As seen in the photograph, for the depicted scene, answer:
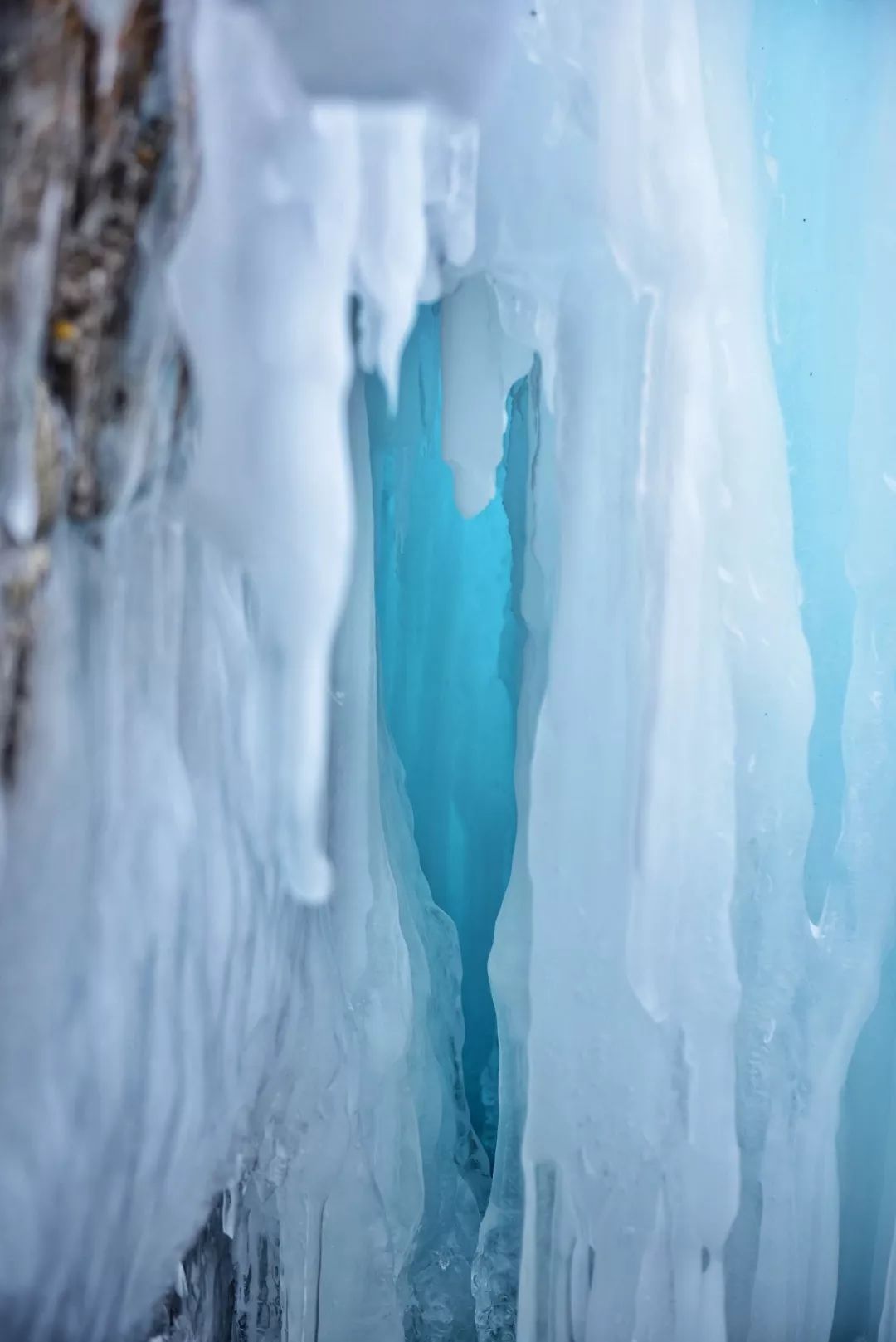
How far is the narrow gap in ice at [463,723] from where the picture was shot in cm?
141

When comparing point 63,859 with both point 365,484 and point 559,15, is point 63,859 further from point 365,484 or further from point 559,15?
point 559,15

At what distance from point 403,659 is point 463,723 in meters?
0.13

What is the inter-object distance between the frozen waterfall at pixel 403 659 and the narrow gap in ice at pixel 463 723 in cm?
3

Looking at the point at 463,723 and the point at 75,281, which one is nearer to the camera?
the point at 75,281

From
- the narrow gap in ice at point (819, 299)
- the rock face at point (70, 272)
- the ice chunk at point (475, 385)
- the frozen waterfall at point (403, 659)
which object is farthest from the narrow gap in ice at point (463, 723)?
the rock face at point (70, 272)

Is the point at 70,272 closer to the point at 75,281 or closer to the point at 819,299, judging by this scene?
the point at 75,281

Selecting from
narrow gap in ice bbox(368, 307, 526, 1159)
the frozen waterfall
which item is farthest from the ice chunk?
narrow gap in ice bbox(368, 307, 526, 1159)

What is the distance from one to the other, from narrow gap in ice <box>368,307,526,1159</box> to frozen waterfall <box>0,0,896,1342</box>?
0.08 feet

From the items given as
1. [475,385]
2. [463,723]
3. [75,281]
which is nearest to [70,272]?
[75,281]

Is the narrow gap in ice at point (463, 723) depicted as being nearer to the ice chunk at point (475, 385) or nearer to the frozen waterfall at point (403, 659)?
the frozen waterfall at point (403, 659)

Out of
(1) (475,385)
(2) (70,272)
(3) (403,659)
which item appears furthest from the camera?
(3) (403,659)

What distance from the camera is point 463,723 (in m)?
1.46

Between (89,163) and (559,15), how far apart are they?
0.47 metres

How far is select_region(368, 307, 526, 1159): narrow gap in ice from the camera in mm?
1407
